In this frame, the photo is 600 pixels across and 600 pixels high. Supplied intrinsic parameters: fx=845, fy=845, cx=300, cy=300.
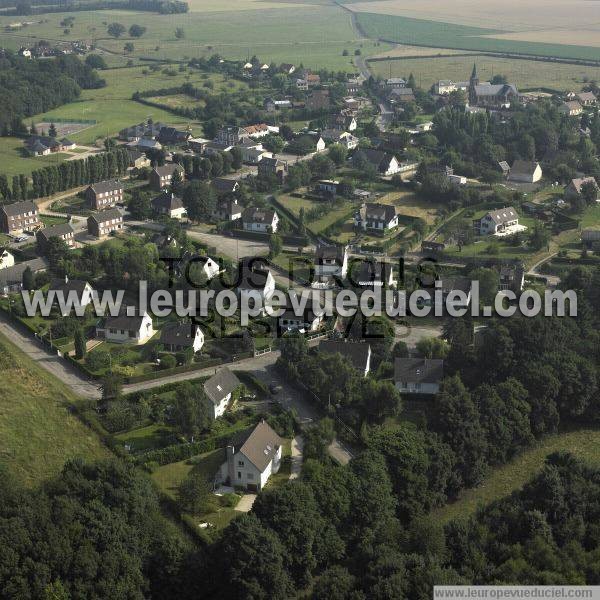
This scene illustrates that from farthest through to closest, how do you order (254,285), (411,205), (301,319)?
(411,205) < (254,285) < (301,319)

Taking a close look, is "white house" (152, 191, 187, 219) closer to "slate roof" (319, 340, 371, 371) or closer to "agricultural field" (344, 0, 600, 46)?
"slate roof" (319, 340, 371, 371)

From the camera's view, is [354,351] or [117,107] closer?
[354,351]

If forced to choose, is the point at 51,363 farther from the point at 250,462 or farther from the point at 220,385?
the point at 250,462

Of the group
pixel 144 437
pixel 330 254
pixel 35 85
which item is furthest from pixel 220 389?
pixel 35 85

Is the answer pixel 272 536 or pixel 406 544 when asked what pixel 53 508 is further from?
pixel 406 544

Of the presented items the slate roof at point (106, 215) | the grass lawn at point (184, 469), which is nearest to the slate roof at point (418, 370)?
the grass lawn at point (184, 469)

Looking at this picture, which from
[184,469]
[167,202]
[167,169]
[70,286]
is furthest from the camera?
[167,169]

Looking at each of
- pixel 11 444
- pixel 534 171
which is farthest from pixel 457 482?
pixel 534 171
